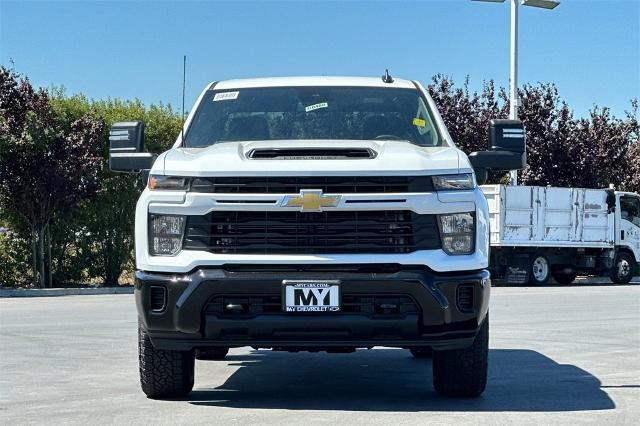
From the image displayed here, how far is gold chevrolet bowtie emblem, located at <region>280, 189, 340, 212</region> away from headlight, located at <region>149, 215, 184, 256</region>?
0.68 m

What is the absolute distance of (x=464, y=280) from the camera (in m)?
6.95

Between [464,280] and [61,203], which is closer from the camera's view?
[464,280]

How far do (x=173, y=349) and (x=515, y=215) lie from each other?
829 inches

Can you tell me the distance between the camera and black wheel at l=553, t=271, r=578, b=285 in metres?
28.9

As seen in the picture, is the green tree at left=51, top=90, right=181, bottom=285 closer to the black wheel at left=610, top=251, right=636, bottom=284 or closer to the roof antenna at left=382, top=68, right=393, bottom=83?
the black wheel at left=610, top=251, right=636, bottom=284

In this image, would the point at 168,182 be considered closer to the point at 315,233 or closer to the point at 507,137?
the point at 315,233

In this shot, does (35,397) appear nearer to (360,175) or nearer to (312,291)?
(312,291)

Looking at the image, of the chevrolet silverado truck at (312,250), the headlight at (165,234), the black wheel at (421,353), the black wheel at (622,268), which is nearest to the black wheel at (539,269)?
the black wheel at (622,268)

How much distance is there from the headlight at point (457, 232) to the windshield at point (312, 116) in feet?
4.21

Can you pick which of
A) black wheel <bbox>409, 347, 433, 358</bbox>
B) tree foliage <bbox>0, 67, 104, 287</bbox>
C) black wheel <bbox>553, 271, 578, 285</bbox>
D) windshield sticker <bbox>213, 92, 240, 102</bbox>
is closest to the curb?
tree foliage <bbox>0, 67, 104, 287</bbox>

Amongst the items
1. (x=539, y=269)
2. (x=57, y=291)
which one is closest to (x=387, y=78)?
(x=57, y=291)

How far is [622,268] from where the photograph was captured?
2891 cm

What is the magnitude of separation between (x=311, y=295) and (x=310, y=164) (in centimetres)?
82

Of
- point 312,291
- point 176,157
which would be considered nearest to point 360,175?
point 312,291
